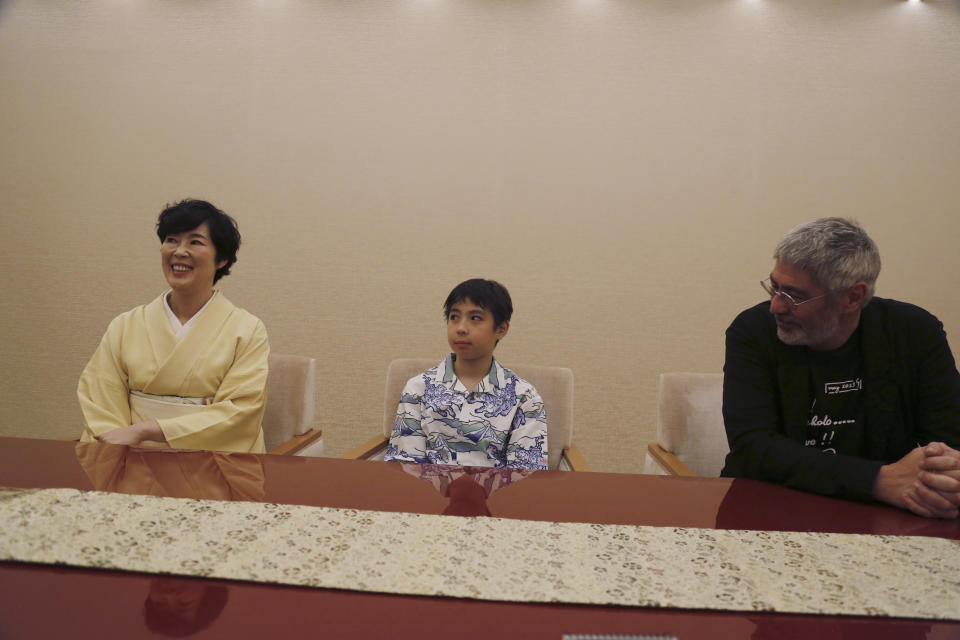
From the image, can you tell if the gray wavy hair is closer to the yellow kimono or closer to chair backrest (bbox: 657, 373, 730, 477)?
chair backrest (bbox: 657, 373, 730, 477)

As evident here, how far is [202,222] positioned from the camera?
2016mm

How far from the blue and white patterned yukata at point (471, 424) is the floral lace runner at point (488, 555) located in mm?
898

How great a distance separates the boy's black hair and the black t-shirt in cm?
100

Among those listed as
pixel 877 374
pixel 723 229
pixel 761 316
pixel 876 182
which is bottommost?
pixel 877 374

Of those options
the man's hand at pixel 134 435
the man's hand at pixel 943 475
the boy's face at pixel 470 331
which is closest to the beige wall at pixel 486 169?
the boy's face at pixel 470 331

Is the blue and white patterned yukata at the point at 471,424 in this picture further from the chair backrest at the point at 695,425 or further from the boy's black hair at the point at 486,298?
the chair backrest at the point at 695,425

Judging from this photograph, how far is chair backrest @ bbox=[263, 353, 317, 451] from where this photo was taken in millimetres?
2102

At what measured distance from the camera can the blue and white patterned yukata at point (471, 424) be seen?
187 centimetres

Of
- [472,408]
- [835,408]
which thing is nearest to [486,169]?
[472,408]

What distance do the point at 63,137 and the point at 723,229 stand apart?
154 inches

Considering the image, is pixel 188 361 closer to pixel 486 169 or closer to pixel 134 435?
pixel 134 435

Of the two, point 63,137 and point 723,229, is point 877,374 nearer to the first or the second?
point 723,229

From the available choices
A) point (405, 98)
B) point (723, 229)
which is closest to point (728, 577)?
point (723, 229)

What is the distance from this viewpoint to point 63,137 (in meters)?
3.40
